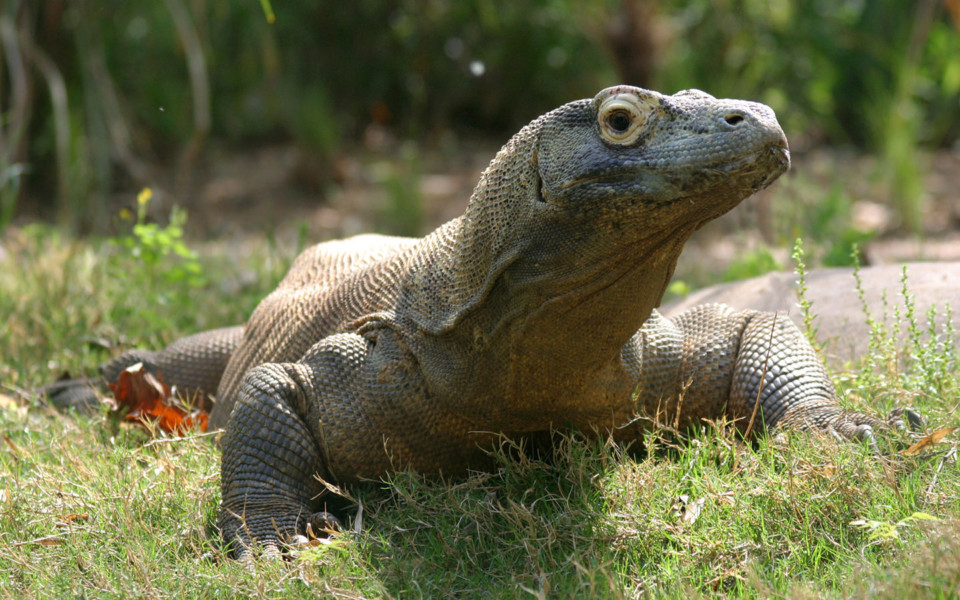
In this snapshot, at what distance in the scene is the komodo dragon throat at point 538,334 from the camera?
302cm

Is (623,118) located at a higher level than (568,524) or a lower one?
higher

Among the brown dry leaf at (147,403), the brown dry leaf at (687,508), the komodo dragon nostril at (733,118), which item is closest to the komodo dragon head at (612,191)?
the komodo dragon nostril at (733,118)

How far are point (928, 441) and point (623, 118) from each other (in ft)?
4.62

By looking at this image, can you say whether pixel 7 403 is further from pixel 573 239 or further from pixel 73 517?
pixel 573 239

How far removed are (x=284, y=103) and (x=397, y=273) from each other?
965cm

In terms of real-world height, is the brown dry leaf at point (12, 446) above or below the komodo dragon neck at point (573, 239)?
below

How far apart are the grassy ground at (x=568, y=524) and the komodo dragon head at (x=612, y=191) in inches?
23.7

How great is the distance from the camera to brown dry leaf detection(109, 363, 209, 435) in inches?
189

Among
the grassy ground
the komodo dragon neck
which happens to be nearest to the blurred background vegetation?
the grassy ground

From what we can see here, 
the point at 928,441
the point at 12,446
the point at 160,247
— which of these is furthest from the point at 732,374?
the point at 160,247

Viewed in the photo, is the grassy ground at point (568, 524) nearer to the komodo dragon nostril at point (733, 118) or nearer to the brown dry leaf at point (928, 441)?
the brown dry leaf at point (928, 441)

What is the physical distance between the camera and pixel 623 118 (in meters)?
3.12

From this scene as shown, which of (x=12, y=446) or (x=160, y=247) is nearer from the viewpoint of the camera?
(x=12, y=446)

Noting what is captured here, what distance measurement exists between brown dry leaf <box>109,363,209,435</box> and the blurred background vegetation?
659 centimetres
